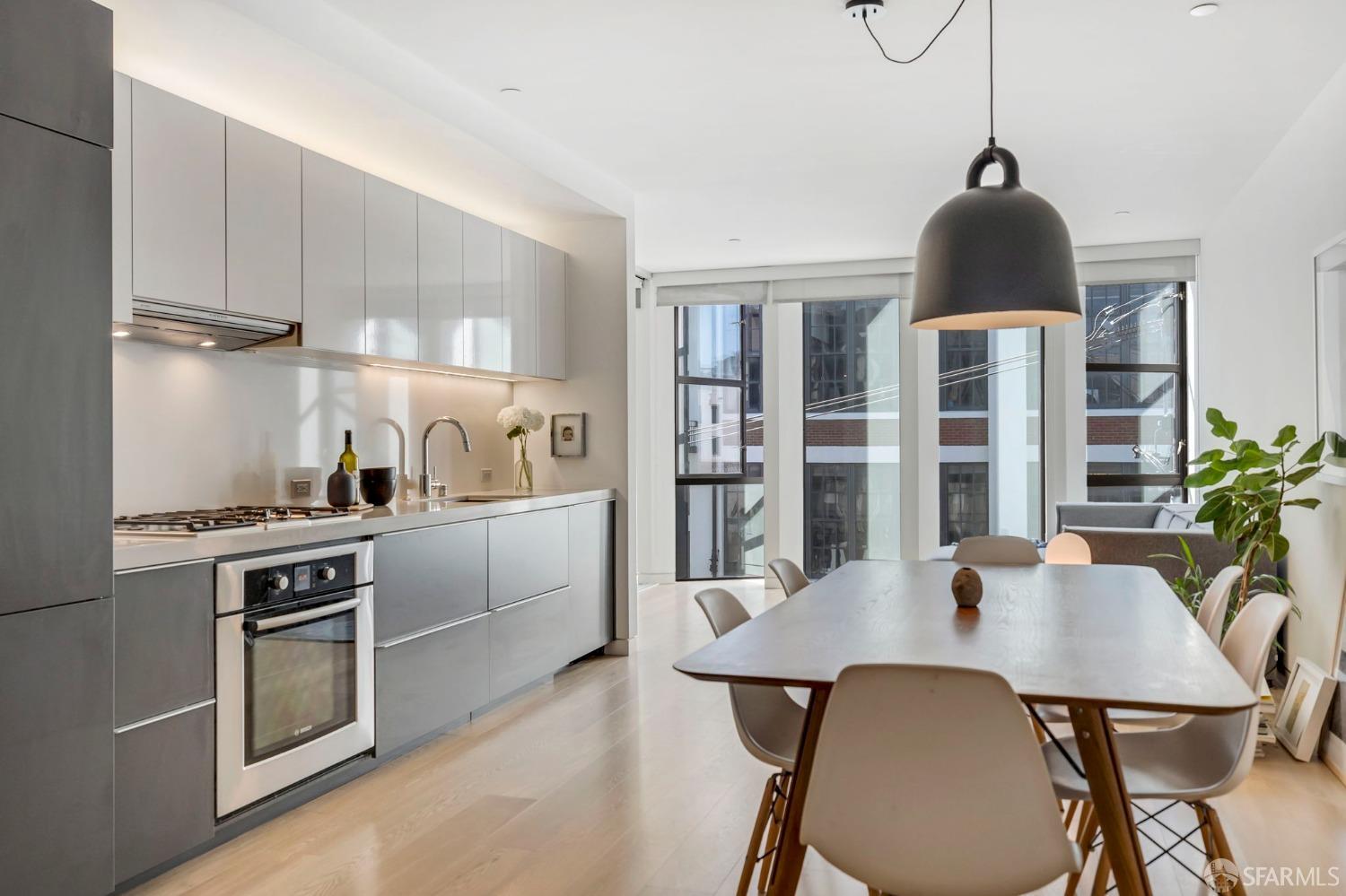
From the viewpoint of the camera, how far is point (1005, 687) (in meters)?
1.57

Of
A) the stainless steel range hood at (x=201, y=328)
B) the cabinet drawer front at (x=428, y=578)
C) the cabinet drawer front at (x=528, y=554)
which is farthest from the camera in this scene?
the cabinet drawer front at (x=528, y=554)

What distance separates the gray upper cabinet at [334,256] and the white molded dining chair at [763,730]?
1916 mm

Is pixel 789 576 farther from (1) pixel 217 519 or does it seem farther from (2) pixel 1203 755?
(1) pixel 217 519

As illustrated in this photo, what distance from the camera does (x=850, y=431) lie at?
7.82 metres

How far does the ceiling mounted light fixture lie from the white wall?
1733 mm

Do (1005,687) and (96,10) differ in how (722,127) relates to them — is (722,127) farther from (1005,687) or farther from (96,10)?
(1005,687)

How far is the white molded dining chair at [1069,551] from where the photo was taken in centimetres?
462

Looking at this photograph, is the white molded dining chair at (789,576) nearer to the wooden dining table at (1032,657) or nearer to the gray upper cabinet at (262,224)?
the wooden dining table at (1032,657)

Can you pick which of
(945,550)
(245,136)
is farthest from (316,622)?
(945,550)

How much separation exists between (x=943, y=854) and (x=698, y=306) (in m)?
6.67

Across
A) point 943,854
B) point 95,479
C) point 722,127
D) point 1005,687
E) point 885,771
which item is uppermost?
point 722,127

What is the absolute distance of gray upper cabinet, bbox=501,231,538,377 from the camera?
4.95 m

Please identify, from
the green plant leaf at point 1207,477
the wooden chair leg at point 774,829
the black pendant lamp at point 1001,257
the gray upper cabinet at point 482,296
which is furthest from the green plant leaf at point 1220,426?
the gray upper cabinet at point 482,296

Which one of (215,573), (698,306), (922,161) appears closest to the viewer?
(215,573)
